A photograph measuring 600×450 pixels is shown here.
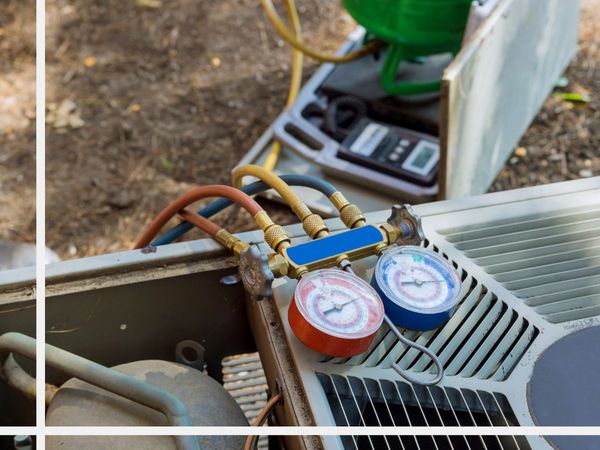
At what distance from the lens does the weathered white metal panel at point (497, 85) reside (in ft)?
5.28

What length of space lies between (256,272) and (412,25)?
3.97 ft

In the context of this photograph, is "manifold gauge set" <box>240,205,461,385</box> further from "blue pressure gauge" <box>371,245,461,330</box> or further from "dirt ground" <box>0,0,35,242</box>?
"dirt ground" <box>0,0,35,242</box>

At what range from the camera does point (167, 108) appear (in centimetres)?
254

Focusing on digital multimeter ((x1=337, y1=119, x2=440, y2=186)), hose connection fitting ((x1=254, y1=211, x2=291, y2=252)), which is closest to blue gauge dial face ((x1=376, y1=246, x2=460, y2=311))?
hose connection fitting ((x1=254, y1=211, x2=291, y2=252))

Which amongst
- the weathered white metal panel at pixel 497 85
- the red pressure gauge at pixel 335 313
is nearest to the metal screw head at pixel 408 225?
the red pressure gauge at pixel 335 313

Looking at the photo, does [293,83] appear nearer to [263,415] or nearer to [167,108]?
[167,108]

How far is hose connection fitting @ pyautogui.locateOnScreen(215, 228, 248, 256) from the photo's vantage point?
104 centimetres

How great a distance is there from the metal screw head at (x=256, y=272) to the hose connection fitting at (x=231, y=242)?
3.1 inches

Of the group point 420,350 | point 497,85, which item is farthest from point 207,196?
point 497,85

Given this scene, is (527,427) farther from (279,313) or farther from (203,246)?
(203,246)

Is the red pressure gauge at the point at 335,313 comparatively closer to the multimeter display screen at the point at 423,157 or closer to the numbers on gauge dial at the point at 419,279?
the numbers on gauge dial at the point at 419,279

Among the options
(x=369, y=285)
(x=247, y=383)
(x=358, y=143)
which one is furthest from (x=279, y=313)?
(x=358, y=143)

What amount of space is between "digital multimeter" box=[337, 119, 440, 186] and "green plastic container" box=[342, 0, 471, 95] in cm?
13

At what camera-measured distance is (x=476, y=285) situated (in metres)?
0.99
